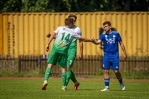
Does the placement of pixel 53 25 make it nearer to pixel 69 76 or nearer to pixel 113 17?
pixel 113 17

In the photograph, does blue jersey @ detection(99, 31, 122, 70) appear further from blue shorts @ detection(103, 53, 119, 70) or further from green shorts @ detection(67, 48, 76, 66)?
green shorts @ detection(67, 48, 76, 66)

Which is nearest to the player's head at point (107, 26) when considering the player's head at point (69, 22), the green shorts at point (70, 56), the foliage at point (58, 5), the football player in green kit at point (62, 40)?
the football player in green kit at point (62, 40)

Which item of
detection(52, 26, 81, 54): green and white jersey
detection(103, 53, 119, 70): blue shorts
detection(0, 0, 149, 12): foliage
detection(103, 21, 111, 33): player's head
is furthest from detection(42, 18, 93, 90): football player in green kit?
detection(0, 0, 149, 12): foliage

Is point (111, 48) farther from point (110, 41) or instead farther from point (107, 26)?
point (107, 26)

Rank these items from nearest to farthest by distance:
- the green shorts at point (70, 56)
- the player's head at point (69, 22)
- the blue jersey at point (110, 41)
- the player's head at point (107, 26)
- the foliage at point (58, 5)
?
the player's head at point (69, 22) < the green shorts at point (70, 56) < the player's head at point (107, 26) < the blue jersey at point (110, 41) < the foliage at point (58, 5)

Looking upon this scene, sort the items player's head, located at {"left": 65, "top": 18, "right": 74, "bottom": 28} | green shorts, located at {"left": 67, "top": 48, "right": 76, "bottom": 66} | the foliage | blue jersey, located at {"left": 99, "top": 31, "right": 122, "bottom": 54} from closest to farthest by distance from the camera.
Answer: player's head, located at {"left": 65, "top": 18, "right": 74, "bottom": 28} → green shorts, located at {"left": 67, "top": 48, "right": 76, "bottom": 66} → blue jersey, located at {"left": 99, "top": 31, "right": 122, "bottom": 54} → the foliage

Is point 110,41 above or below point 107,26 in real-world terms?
below

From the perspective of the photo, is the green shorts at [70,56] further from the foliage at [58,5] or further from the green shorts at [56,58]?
the foliage at [58,5]

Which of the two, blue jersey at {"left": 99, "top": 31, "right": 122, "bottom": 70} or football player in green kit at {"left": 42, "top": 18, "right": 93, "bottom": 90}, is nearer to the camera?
football player in green kit at {"left": 42, "top": 18, "right": 93, "bottom": 90}

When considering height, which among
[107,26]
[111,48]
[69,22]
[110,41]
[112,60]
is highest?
[69,22]

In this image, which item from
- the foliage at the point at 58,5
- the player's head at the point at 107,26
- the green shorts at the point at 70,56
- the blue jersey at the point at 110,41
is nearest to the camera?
the green shorts at the point at 70,56

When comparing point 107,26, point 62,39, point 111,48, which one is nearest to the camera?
point 62,39

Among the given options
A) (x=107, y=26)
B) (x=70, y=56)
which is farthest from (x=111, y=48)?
(x=70, y=56)

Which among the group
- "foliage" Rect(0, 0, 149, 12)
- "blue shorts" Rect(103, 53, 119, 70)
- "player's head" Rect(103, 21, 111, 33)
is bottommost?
"blue shorts" Rect(103, 53, 119, 70)
